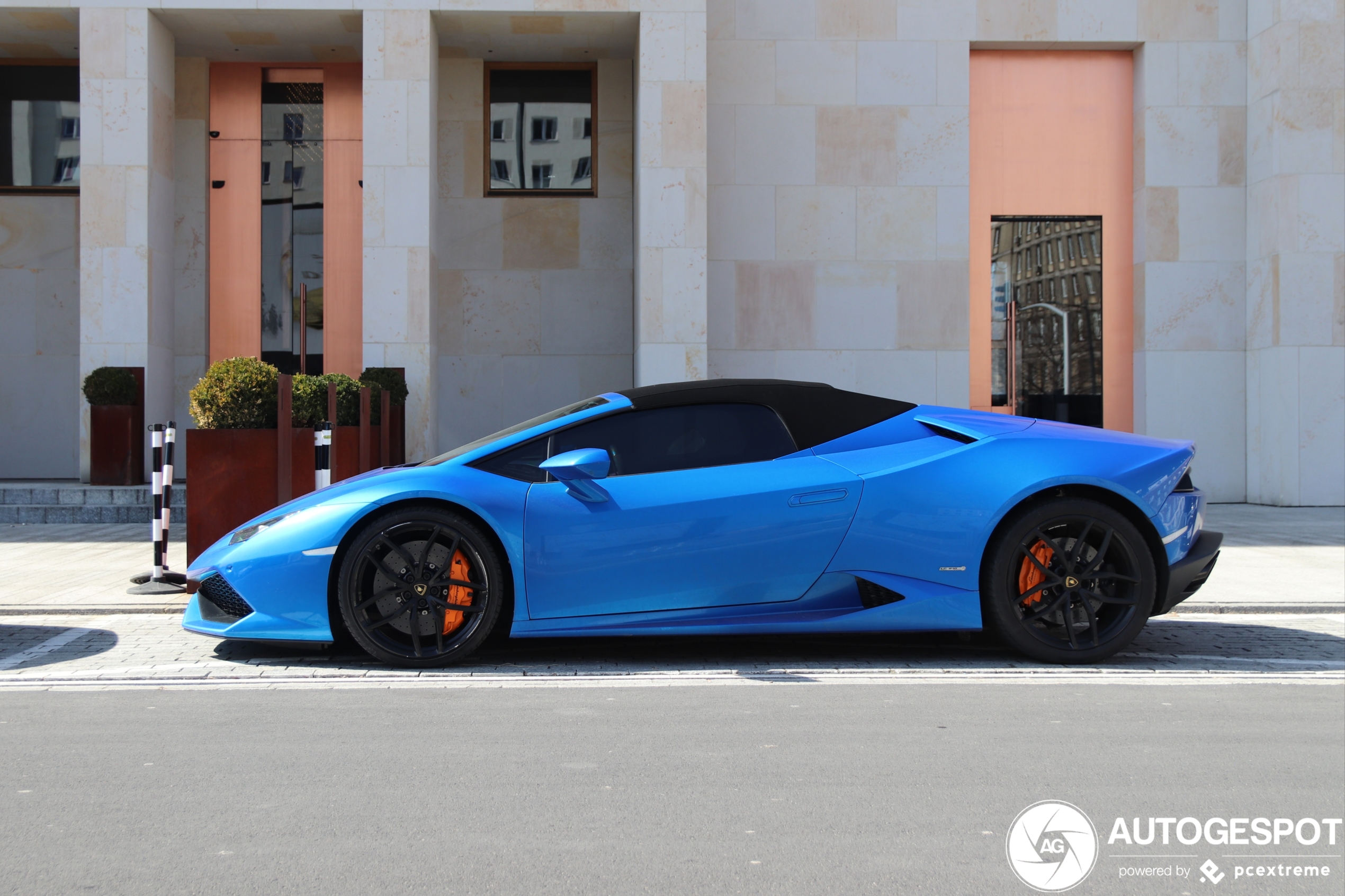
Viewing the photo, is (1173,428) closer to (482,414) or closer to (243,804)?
(482,414)

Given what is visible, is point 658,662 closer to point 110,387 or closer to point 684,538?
point 684,538

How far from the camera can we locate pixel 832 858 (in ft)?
9.32

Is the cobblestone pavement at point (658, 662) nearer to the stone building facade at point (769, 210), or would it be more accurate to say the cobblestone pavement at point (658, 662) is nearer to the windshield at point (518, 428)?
the windshield at point (518, 428)

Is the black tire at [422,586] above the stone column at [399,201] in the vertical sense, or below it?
below

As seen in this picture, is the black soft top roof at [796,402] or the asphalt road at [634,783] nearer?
the asphalt road at [634,783]

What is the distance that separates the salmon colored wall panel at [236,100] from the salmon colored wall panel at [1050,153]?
9.54 metres

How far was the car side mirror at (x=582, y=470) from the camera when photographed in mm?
4953

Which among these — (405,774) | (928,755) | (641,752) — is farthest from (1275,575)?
(405,774)

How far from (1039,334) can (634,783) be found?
13.1 metres

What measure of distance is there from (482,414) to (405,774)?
483 inches

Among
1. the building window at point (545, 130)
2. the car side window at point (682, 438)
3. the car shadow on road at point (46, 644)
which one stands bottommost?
the car shadow on road at point (46, 644)

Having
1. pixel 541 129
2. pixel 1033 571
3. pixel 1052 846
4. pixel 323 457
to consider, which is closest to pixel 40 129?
pixel 541 129

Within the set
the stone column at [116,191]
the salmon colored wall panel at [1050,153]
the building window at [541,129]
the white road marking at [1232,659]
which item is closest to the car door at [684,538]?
the white road marking at [1232,659]

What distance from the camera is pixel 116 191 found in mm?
13570
